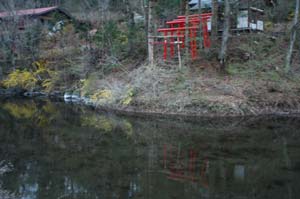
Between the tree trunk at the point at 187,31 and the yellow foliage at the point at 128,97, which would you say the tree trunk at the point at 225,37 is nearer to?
the tree trunk at the point at 187,31

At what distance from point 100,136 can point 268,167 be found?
5.67 metres

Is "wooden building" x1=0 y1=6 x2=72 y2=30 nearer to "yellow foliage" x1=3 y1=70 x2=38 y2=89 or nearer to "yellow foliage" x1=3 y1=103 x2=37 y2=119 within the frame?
"yellow foliage" x1=3 y1=70 x2=38 y2=89

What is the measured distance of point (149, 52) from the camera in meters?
18.6

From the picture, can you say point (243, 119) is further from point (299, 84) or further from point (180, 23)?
→ point (180, 23)

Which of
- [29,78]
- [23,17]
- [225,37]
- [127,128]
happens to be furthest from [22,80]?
[225,37]

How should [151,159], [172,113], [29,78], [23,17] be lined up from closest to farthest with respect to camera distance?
1. [151,159]
2. [172,113]
3. [29,78]
4. [23,17]

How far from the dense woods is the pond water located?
2724mm

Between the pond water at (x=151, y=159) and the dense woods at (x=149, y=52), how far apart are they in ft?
8.94

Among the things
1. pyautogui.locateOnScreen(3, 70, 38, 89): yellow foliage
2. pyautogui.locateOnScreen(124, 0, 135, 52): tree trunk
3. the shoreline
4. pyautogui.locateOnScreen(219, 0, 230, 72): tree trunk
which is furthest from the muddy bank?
pyautogui.locateOnScreen(3, 70, 38, 89): yellow foliage

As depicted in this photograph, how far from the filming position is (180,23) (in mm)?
18047

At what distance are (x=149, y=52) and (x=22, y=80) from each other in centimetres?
1058

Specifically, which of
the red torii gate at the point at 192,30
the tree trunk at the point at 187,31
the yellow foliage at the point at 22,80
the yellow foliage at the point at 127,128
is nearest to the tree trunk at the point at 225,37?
the red torii gate at the point at 192,30

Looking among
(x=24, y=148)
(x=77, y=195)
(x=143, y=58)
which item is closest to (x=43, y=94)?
(x=143, y=58)

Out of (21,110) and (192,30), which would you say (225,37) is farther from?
(21,110)
